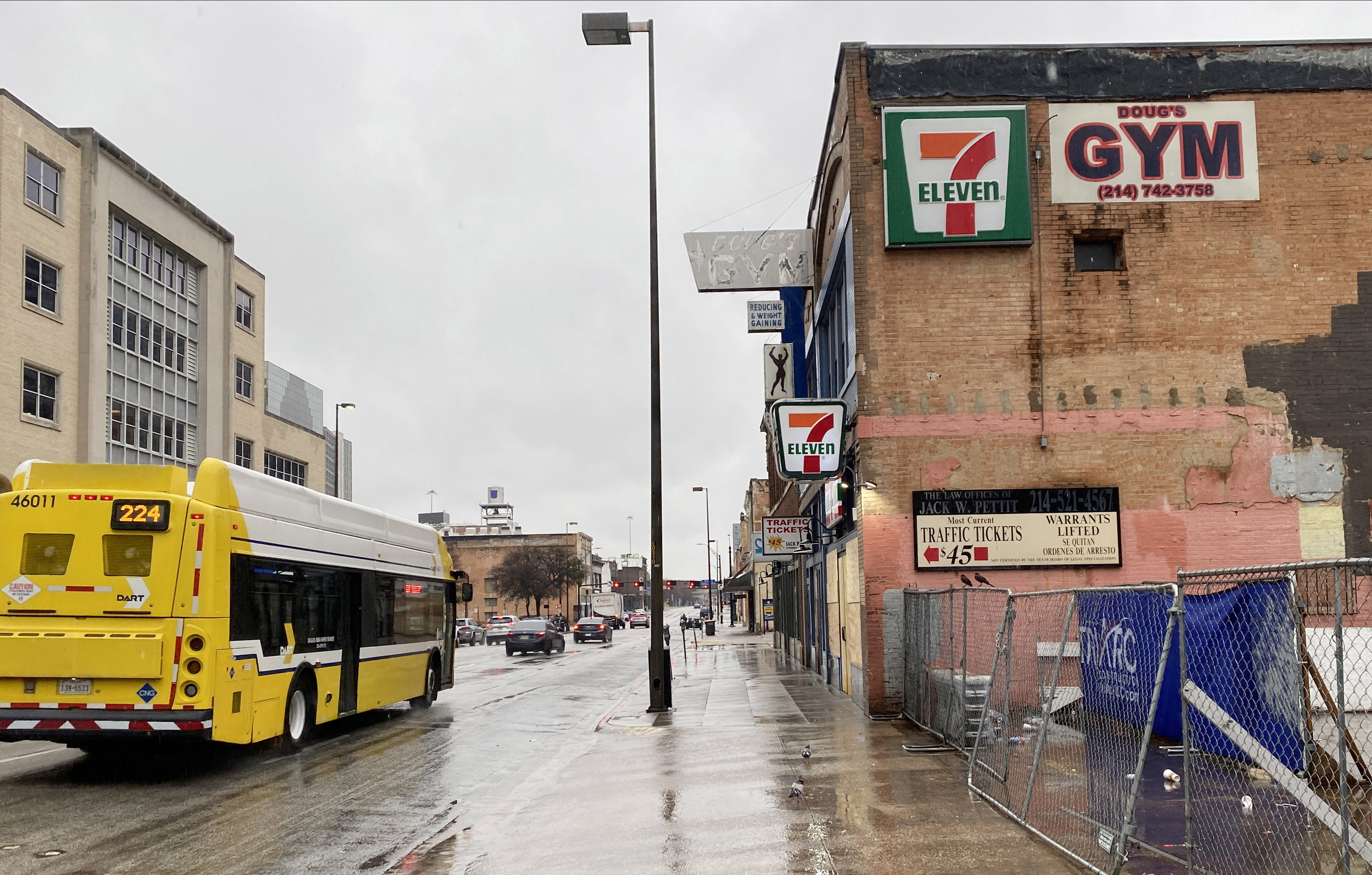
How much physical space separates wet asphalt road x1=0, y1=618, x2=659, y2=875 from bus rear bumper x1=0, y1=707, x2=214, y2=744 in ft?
1.79

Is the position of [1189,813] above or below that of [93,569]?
below

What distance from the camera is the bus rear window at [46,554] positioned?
1227 centimetres

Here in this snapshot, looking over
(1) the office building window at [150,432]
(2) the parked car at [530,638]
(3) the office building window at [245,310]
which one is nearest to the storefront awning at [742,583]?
(2) the parked car at [530,638]

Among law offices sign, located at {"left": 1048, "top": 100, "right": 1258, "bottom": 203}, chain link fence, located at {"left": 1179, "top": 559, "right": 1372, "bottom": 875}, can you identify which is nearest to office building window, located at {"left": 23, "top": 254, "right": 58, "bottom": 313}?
law offices sign, located at {"left": 1048, "top": 100, "right": 1258, "bottom": 203}

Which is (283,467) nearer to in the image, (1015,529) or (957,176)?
(957,176)

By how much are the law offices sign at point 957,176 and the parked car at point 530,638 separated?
109 ft

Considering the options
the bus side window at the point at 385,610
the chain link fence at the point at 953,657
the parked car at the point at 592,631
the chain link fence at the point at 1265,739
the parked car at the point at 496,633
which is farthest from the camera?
the parked car at the point at 496,633

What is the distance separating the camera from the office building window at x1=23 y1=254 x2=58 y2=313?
32906mm

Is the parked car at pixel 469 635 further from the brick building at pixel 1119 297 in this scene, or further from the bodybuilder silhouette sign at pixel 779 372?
the brick building at pixel 1119 297

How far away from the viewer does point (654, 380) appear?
65.3 feet

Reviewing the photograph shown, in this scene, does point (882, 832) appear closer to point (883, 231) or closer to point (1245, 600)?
point (1245, 600)

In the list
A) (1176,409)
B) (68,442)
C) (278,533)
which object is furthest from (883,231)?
(68,442)

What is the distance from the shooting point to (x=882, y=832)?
8.97 m

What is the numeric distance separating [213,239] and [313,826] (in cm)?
4055
